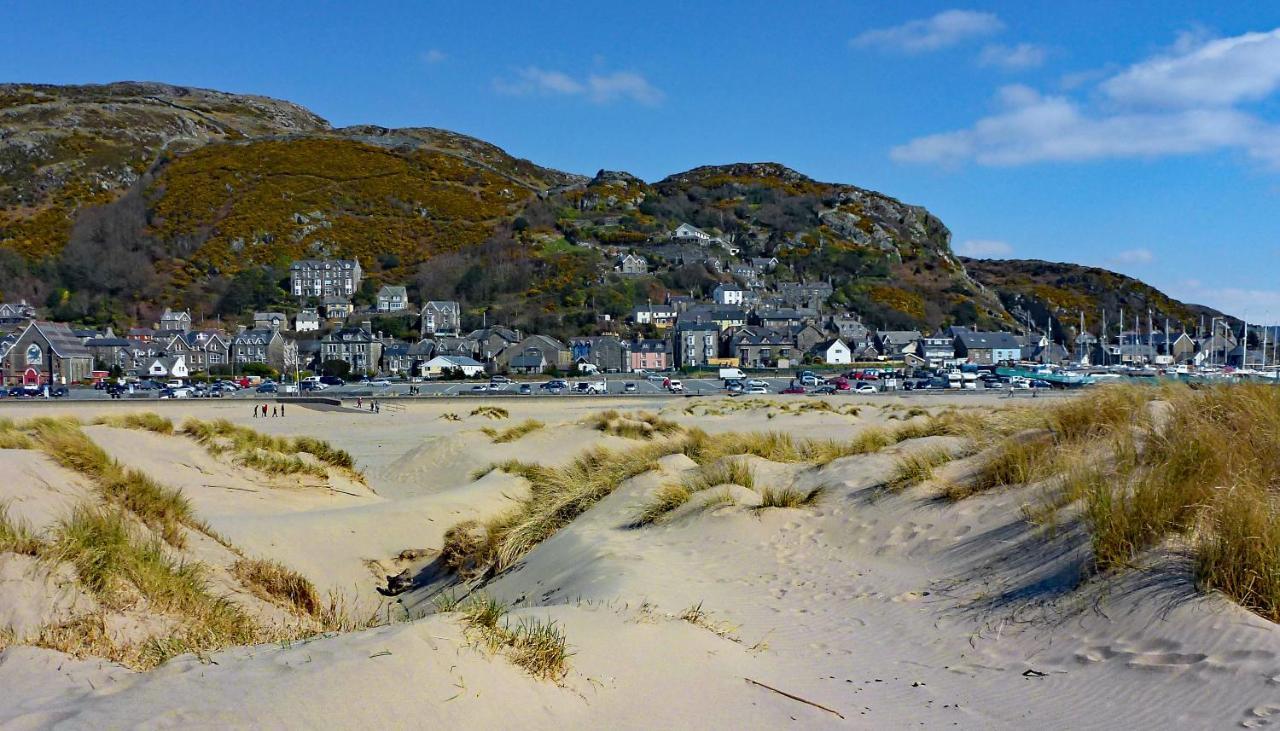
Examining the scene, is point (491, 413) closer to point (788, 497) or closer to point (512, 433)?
point (512, 433)

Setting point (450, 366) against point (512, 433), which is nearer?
point (512, 433)

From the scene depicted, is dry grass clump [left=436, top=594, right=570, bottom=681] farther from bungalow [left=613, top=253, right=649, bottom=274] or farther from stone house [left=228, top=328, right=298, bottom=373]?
bungalow [left=613, top=253, right=649, bottom=274]

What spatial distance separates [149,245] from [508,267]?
51046 millimetres

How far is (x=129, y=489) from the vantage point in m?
8.52

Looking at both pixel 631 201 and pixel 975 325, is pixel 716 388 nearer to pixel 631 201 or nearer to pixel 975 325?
pixel 975 325

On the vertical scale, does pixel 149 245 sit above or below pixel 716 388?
above

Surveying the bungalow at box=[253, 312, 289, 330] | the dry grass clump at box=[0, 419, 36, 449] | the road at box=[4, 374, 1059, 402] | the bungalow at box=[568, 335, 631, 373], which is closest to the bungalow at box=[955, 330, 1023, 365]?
the road at box=[4, 374, 1059, 402]

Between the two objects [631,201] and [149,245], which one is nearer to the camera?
[149,245]

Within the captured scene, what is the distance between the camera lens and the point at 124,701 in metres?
3.46

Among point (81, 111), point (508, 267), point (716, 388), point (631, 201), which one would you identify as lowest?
point (716, 388)

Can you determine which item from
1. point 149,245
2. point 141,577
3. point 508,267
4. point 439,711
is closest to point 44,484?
point 141,577

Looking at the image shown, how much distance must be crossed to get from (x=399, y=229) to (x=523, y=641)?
130897 millimetres

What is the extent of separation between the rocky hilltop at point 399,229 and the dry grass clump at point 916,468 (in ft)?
284

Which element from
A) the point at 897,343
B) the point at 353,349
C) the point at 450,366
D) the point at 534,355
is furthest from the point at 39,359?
the point at 897,343
